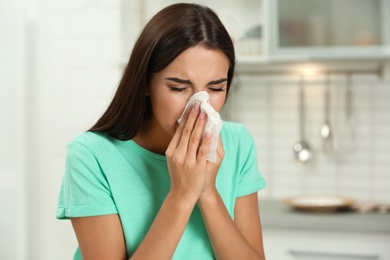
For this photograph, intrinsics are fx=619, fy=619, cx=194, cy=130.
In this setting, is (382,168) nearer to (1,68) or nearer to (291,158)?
(291,158)

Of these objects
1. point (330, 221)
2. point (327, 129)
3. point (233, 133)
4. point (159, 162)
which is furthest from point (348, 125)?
point (159, 162)

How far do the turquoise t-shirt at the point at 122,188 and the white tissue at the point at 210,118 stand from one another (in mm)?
156

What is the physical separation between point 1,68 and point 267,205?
1.36 m

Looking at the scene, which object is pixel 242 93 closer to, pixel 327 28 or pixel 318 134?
pixel 318 134

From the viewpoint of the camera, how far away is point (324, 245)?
7.75 ft

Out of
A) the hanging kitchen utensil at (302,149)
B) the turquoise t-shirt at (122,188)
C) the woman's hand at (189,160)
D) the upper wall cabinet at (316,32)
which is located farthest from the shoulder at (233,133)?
the hanging kitchen utensil at (302,149)

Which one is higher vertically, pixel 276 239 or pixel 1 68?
pixel 1 68

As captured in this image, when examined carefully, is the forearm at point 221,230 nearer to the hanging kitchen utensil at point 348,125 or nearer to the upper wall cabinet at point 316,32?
the upper wall cabinet at point 316,32

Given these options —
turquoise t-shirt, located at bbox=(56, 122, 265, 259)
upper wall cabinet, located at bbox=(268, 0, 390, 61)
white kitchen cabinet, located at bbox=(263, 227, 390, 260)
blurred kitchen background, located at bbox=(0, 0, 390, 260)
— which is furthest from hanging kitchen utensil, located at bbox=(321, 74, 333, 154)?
turquoise t-shirt, located at bbox=(56, 122, 265, 259)

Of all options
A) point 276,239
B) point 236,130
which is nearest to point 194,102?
point 236,130

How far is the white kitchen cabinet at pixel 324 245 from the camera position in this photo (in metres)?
2.32

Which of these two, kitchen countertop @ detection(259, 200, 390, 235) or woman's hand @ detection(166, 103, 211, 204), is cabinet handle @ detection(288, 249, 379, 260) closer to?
kitchen countertop @ detection(259, 200, 390, 235)

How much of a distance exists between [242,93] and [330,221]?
2.84 ft

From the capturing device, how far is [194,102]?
48.0 inches
